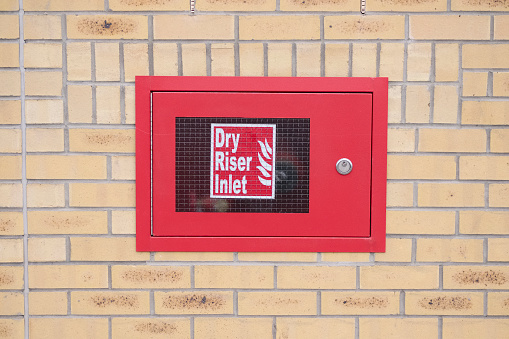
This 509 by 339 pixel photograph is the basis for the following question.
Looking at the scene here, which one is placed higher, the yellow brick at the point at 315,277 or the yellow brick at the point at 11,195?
the yellow brick at the point at 11,195

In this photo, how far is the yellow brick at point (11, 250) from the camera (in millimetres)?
1586

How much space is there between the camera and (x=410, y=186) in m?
1.57

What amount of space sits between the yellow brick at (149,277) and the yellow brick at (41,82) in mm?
770

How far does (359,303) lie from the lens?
5.28 feet

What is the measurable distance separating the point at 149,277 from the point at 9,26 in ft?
3.76

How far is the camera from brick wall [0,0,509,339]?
154 centimetres

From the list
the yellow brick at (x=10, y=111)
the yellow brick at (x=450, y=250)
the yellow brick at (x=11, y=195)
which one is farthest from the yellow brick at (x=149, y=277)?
the yellow brick at (x=450, y=250)

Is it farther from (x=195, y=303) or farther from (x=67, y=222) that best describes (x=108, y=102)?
(x=195, y=303)

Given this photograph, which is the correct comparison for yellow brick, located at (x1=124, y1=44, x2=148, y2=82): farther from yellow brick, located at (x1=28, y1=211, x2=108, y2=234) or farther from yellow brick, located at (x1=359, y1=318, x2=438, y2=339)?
yellow brick, located at (x1=359, y1=318, x2=438, y2=339)

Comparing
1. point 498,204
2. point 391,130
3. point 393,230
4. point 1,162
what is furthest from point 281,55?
point 1,162

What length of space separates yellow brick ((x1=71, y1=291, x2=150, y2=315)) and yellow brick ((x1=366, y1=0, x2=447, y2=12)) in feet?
4.86

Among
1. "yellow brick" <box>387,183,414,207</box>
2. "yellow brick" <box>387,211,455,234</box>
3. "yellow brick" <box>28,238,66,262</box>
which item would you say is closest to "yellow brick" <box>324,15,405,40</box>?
"yellow brick" <box>387,183,414,207</box>

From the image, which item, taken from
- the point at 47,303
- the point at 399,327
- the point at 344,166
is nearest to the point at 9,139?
the point at 47,303

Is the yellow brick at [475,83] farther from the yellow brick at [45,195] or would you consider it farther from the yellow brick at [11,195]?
the yellow brick at [11,195]
